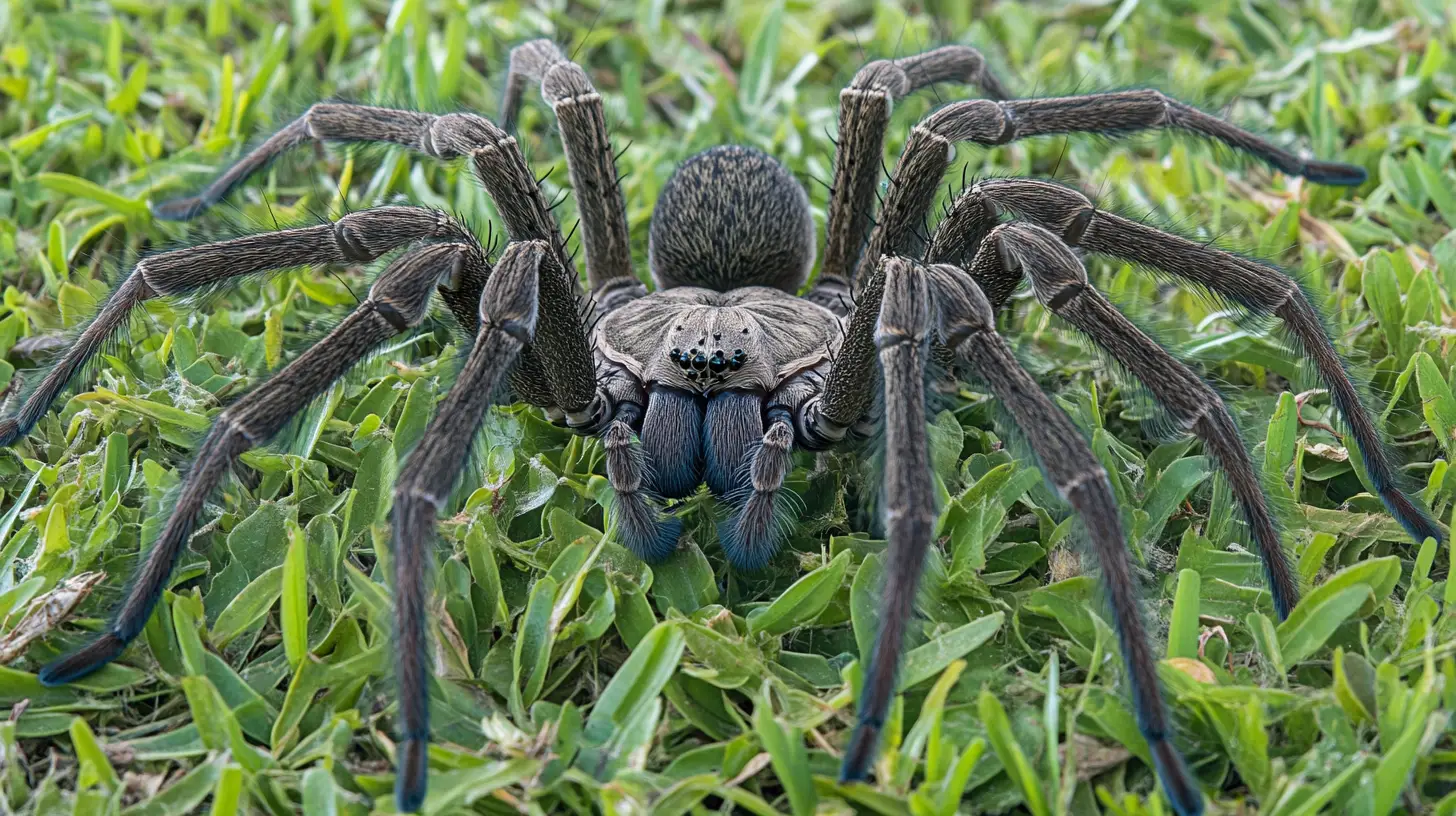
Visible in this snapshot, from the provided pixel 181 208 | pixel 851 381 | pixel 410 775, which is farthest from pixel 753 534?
pixel 181 208

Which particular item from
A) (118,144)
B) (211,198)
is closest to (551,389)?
(211,198)

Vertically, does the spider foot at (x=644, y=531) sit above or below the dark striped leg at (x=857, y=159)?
below

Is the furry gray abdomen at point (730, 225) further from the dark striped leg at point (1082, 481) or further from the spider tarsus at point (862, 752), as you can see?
the spider tarsus at point (862, 752)

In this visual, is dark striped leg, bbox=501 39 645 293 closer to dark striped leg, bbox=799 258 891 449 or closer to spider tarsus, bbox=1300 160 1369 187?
dark striped leg, bbox=799 258 891 449

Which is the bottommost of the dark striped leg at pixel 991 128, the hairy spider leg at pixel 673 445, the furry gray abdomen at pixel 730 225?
the hairy spider leg at pixel 673 445


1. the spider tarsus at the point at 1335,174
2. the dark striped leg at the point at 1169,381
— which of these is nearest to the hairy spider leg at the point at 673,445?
the dark striped leg at the point at 1169,381

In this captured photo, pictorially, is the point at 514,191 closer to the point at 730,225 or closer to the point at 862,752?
the point at 730,225

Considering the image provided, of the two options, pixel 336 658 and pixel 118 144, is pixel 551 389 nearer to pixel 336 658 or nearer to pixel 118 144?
pixel 336 658
